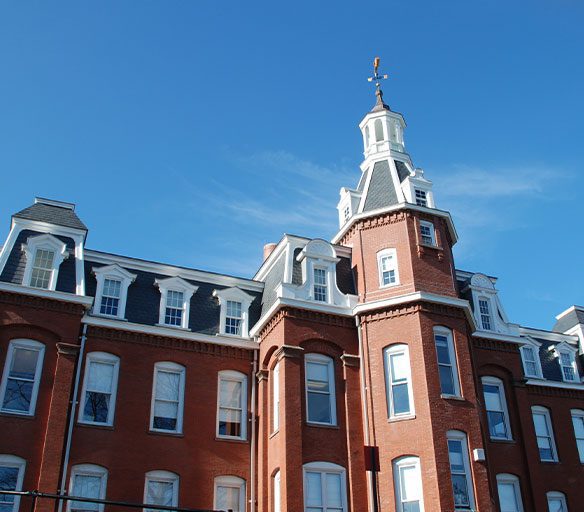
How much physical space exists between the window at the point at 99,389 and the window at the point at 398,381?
9575 mm

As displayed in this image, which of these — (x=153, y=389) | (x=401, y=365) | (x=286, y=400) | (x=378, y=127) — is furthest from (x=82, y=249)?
(x=378, y=127)

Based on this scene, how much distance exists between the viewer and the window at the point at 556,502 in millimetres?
28906

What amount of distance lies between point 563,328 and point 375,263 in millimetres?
16390

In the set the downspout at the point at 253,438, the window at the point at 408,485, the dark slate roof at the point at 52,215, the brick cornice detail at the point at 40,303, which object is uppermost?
the dark slate roof at the point at 52,215

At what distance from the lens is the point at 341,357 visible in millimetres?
24516

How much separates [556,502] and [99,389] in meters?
19.5

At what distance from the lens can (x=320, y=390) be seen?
2405 cm

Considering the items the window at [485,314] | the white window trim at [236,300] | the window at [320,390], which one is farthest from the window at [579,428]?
the white window trim at [236,300]

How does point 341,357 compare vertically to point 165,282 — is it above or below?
below

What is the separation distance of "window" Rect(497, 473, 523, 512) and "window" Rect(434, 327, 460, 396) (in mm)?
5429

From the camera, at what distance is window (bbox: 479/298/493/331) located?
2928 centimetres

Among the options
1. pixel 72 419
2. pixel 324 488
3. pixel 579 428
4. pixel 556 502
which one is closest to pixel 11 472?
pixel 72 419

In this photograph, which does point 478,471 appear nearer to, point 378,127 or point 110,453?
point 110,453

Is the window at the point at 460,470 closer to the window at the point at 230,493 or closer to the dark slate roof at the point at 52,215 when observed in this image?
the window at the point at 230,493
